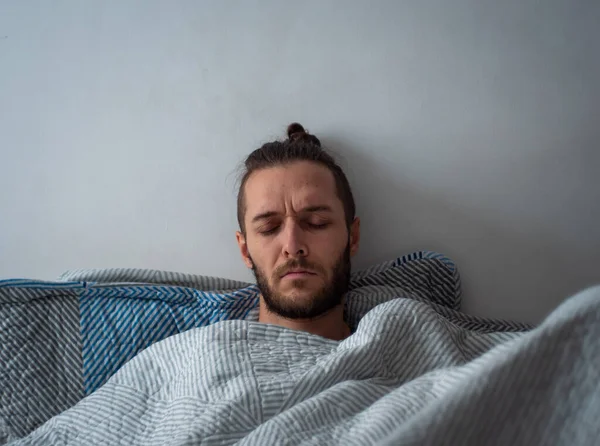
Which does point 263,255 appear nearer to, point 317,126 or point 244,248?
point 244,248

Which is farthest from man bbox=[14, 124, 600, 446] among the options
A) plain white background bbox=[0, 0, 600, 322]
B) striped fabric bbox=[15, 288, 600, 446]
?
plain white background bbox=[0, 0, 600, 322]

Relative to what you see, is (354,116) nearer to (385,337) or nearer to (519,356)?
(385,337)

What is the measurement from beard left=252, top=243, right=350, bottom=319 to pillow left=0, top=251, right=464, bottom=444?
94 mm

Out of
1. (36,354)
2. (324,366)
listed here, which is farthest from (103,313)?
(324,366)

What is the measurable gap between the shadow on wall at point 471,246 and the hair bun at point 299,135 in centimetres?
7

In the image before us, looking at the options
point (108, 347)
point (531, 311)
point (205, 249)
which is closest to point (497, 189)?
point (531, 311)

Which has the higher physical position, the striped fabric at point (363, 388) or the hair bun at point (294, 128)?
the hair bun at point (294, 128)

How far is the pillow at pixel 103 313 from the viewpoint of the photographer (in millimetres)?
864

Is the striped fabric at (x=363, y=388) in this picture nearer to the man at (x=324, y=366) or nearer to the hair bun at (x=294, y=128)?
the man at (x=324, y=366)

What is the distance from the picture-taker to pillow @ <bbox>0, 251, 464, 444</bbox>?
34.0 inches

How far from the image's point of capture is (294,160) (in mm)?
1011

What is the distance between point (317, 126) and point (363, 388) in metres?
0.72

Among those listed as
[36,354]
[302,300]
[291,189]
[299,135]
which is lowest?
[36,354]

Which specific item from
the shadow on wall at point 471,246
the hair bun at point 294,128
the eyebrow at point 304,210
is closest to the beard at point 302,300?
the eyebrow at point 304,210
